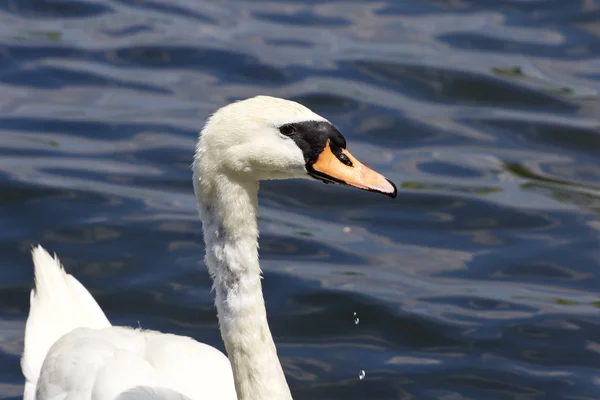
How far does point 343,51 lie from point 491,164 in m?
2.53

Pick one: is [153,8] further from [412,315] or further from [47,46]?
[412,315]

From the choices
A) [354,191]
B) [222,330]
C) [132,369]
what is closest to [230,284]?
[222,330]

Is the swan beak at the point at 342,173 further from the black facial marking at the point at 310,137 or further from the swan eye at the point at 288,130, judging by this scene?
the swan eye at the point at 288,130

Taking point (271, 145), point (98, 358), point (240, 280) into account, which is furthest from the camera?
point (98, 358)

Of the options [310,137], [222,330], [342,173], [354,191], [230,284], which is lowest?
[222,330]

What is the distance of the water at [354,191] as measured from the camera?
22.3 ft

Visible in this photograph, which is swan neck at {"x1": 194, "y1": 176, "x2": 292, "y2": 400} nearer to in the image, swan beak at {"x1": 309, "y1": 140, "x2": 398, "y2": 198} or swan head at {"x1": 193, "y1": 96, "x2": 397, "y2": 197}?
swan head at {"x1": 193, "y1": 96, "x2": 397, "y2": 197}

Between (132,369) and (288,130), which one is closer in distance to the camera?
(288,130)

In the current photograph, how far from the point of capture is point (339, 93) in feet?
33.9

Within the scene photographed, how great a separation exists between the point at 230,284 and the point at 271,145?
0.66 meters

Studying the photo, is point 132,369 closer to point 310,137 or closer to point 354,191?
point 310,137

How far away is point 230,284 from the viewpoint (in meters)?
4.78

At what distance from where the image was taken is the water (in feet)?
22.3

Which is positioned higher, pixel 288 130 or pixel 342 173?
pixel 288 130
